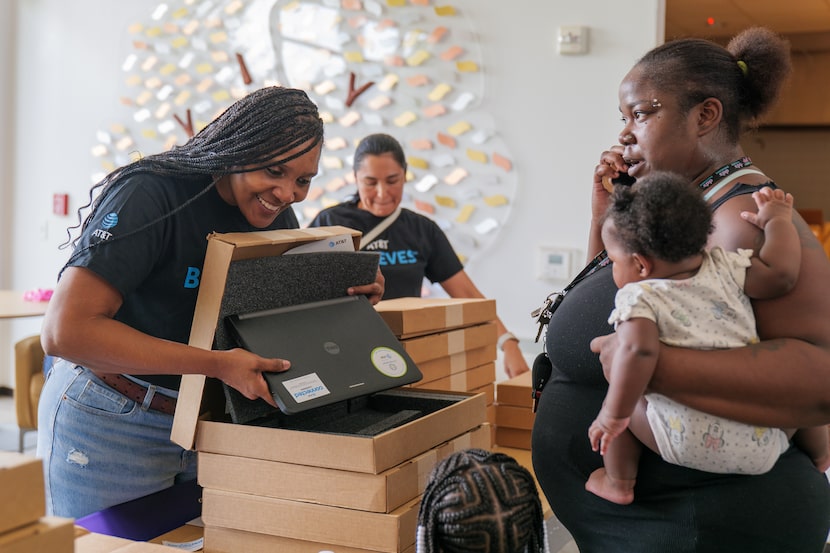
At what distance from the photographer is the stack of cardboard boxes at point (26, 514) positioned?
2.90 feet

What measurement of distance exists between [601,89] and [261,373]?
2.65m

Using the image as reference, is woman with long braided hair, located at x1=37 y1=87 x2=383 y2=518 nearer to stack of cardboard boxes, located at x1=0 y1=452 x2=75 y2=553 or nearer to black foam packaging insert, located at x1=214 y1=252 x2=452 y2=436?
black foam packaging insert, located at x1=214 y1=252 x2=452 y2=436

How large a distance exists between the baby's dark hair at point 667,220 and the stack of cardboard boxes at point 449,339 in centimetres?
73

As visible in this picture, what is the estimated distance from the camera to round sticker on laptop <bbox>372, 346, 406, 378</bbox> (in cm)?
144

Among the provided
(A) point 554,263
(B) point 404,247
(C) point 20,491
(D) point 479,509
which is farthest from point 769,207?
(A) point 554,263

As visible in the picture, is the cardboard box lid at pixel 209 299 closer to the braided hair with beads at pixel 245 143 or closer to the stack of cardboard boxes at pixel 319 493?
the stack of cardboard boxes at pixel 319 493

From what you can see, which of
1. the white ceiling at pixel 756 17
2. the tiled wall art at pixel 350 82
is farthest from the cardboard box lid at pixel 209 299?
the white ceiling at pixel 756 17

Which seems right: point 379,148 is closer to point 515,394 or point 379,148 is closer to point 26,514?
point 515,394

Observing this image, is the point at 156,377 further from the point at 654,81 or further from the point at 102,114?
the point at 102,114

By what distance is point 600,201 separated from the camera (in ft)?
5.10

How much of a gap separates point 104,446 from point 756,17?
7.39 meters

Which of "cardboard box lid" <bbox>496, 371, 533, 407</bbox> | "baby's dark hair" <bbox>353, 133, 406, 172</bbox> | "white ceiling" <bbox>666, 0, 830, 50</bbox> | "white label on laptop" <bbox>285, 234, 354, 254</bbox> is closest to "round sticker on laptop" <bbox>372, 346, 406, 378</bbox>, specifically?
"white label on laptop" <bbox>285, 234, 354, 254</bbox>

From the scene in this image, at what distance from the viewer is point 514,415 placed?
2227 millimetres

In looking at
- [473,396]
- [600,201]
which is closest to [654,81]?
[600,201]
